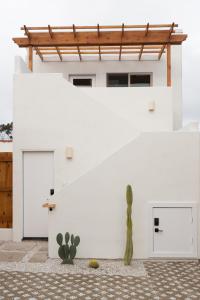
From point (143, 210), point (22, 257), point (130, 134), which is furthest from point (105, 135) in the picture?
point (22, 257)

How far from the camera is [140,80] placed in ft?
41.2

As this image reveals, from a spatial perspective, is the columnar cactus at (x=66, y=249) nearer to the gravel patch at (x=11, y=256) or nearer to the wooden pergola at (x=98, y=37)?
the gravel patch at (x=11, y=256)

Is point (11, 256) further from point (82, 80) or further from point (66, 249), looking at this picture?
point (82, 80)

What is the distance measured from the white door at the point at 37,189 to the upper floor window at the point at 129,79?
4848 mm

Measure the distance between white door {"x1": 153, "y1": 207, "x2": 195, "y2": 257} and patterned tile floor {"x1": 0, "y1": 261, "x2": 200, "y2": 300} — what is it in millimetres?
639

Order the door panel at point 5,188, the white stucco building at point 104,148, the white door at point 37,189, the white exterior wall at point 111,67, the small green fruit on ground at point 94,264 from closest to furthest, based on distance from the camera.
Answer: the small green fruit on ground at point 94,264 → the white stucco building at point 104,148 → the white door at point 37,189 → the door panel at point 5,188 → the white exterior wall at point 111,67

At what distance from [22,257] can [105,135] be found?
160 inches

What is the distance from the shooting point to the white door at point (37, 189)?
9.34m

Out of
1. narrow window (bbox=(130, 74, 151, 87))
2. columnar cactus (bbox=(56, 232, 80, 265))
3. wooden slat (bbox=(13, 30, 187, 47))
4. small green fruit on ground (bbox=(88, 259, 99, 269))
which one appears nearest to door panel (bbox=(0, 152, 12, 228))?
columnar cactus (bbox=(56, 232, 80, 265))

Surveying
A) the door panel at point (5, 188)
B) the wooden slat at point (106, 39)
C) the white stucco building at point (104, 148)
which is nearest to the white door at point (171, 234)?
the white stucco building at point (104, 148)

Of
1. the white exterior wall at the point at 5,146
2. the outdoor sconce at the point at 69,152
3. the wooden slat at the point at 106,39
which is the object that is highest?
the wooden slat at the point at 106,39

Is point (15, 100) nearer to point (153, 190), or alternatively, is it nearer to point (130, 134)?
point (130, 134)

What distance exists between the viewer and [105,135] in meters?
9.22

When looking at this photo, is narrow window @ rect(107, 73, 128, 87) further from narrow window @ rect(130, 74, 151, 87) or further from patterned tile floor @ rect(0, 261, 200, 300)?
patterned tile floor @ rect(0, 261, 200, 300)
